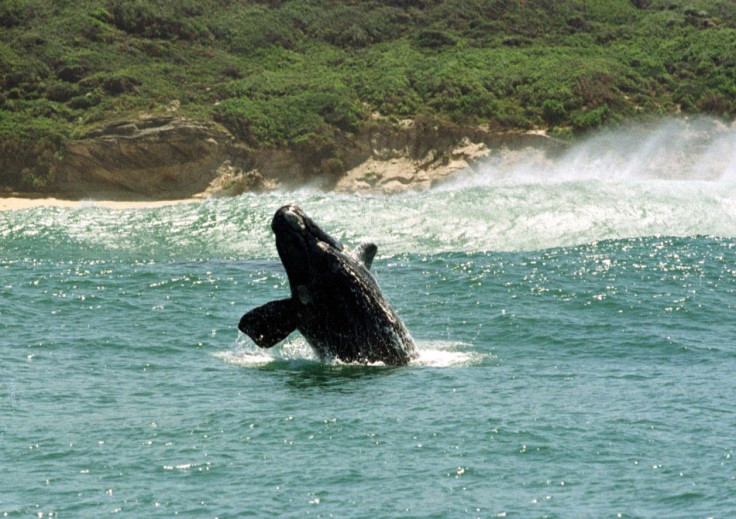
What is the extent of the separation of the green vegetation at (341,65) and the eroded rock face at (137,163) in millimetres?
831

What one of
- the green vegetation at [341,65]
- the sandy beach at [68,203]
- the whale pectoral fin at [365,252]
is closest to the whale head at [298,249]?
the whale pectoral fin at [365,252]

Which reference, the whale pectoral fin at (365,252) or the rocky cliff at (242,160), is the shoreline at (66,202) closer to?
the rocky cliff at (242,160)

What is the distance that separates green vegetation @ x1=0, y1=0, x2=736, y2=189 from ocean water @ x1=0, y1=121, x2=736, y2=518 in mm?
12339

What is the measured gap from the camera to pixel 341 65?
43688mm

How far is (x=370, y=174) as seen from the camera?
37.0m

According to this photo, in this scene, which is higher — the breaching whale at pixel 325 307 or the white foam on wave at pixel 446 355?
the breaching whale at pixel 325 307

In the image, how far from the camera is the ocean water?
8898mm

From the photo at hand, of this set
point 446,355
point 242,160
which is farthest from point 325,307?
point 242,160

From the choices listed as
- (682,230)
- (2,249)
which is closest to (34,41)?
(2,249)

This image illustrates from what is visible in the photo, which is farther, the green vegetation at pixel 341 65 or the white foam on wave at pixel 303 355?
the green vegetation at pixel 341 65

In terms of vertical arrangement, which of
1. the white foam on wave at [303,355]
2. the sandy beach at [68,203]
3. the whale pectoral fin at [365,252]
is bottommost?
the sandy beach at [68,203]

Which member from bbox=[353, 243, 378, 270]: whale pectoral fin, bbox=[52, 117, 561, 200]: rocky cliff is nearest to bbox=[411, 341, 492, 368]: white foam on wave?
bbox=[353, 243, 378, 270]: whale pectoral fin

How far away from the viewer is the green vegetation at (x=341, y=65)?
38062 millimetres

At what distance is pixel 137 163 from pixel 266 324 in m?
23.2
